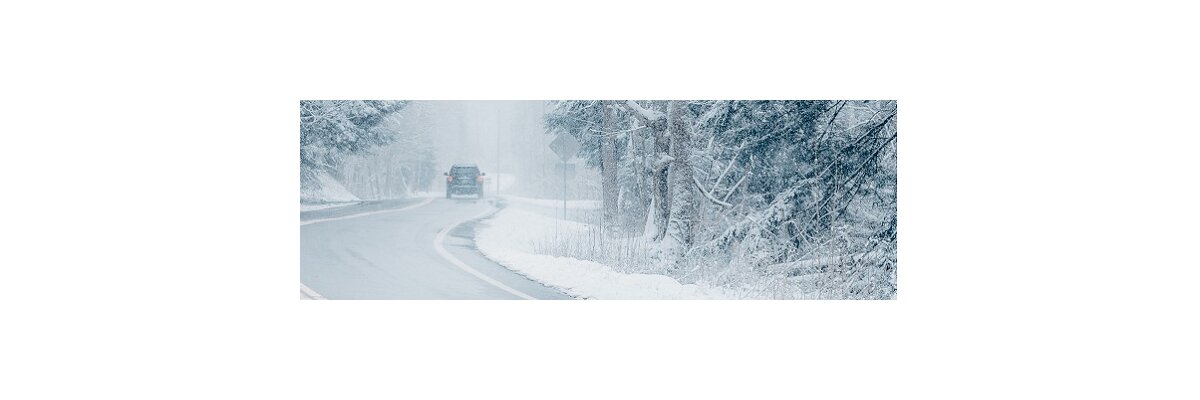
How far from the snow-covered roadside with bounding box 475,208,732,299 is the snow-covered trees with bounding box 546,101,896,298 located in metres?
0.24

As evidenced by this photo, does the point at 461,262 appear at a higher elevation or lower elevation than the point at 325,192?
lower

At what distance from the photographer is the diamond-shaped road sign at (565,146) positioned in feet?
26.2

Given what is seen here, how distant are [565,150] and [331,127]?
2205 millimetres

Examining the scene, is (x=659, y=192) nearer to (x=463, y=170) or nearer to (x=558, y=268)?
(x=558, y=268)

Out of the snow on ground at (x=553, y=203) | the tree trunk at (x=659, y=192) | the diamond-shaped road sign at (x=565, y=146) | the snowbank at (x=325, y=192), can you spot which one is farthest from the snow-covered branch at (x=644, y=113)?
the snowbank at (x=325, y=192)

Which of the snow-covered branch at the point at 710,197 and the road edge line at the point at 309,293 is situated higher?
the snow-covered branch at the point at 710,197

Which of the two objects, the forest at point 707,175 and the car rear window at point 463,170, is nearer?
the forest at point 707,175

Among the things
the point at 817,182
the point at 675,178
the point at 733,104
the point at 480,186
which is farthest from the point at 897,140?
the point at 480,186

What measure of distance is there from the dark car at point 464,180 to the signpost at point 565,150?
35.2 inches

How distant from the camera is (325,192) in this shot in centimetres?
771

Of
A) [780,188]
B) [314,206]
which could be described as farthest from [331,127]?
[780,188]

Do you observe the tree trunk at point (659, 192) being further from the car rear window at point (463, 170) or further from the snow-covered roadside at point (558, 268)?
the car rear window at point (463, 170)

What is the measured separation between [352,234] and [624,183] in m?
2.67

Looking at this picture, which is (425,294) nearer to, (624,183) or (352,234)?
(352,234)
